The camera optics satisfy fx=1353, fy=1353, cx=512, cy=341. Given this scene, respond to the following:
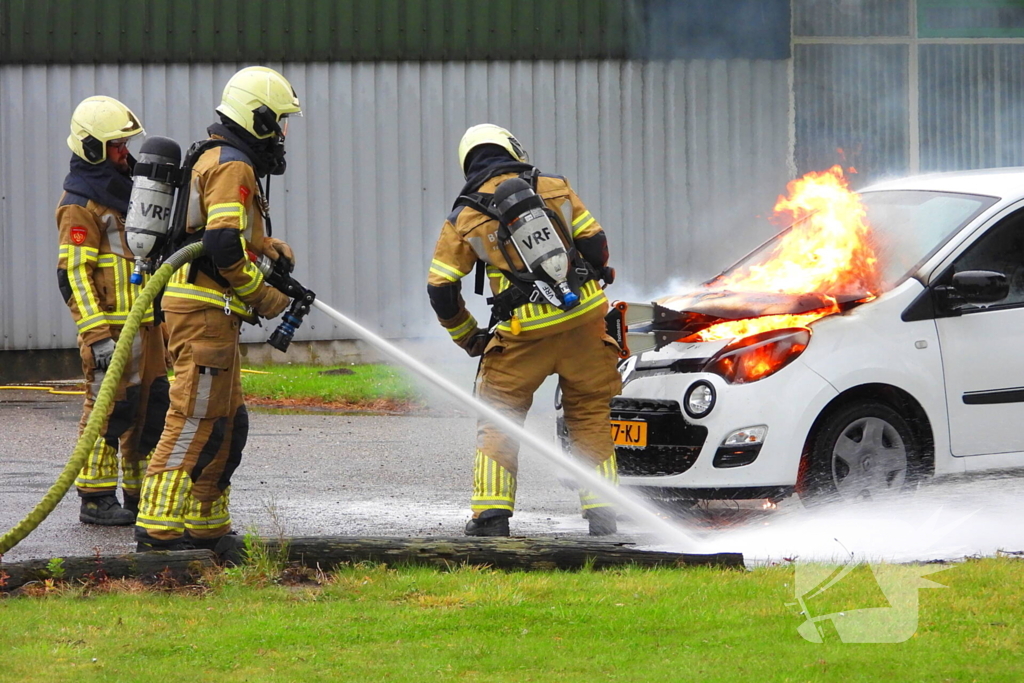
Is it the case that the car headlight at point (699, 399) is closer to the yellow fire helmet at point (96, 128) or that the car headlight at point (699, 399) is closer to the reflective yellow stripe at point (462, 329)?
the reflective yellow stripe at point (462, 329)

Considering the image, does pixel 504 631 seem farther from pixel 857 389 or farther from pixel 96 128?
pixel 96 128

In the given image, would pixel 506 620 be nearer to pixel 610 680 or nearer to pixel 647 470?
pixel 610 680

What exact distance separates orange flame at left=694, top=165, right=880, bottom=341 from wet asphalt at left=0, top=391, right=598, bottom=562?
1.44 metres

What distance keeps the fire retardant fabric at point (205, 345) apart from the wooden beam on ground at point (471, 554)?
30.9 inches

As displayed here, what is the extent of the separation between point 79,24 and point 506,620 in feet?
39.6

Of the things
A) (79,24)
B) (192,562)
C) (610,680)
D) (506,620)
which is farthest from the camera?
(79,24)

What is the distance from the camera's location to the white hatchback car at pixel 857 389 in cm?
634

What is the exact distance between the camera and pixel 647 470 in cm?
660

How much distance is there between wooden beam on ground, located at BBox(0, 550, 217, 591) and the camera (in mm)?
4980

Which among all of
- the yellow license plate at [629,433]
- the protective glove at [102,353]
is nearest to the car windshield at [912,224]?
the yellow license plate at [629,433]

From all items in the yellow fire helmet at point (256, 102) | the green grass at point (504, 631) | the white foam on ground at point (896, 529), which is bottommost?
the green grass at point (504, 631)

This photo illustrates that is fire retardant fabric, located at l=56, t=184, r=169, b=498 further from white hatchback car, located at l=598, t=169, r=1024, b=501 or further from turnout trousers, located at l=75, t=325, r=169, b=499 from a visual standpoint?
white hatchback car, located at l=598, t=169, r=1024, b=501

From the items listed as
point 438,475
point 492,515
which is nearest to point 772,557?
point 492,515

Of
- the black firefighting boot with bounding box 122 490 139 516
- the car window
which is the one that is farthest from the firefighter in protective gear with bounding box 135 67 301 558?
the car window
